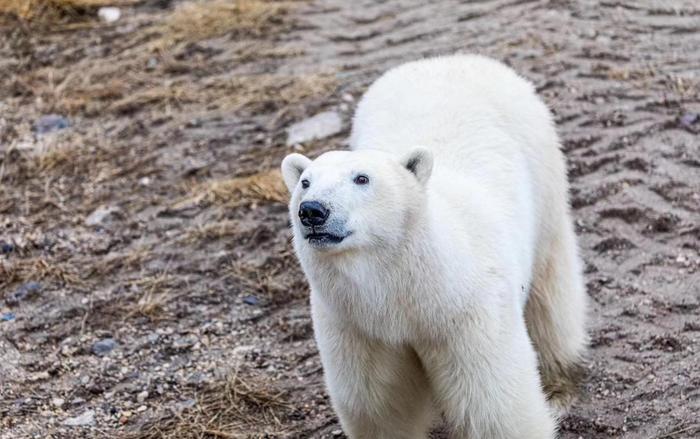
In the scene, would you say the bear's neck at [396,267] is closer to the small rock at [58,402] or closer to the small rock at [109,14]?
the small rock at [58,402]

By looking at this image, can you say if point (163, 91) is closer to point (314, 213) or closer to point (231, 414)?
point (231, 414)

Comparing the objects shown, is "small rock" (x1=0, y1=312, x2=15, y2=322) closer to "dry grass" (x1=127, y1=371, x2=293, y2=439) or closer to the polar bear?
"dry grass" (x1=127, y1=371, x2=293, y2=439)

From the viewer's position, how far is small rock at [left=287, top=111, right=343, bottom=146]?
246 inches

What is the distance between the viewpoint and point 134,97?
22.8 feet

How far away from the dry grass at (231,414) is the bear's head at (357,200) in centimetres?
132

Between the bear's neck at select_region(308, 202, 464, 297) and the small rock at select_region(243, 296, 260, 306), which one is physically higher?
the bear's neck at select_region(308, 202, 464, 297)

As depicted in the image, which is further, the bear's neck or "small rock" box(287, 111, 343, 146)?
"small rock" box(287, 111, 343, 146)

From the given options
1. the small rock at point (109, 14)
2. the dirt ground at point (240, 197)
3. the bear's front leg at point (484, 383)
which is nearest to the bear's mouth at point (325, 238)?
the bear's front leg at point (484, 383)

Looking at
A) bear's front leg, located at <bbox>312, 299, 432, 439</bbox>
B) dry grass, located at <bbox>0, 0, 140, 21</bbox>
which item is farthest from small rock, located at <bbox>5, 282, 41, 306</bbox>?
dry grass, located at <bbox>0, 0, 140, 21</bbox>

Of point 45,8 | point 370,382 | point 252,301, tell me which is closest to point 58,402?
point 252,301

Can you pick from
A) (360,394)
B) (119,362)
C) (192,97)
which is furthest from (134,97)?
(360,394)

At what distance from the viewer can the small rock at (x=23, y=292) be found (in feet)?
16.9

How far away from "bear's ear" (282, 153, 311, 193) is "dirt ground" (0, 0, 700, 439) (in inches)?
47.8

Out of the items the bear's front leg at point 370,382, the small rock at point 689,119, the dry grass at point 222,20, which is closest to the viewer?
the bear's front leg at point 370,382
